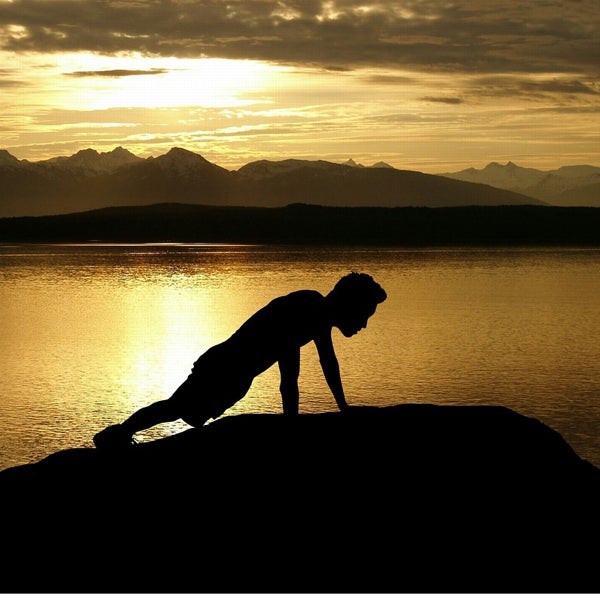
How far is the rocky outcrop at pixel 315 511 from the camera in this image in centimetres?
681

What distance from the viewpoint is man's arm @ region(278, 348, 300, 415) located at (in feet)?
26.5

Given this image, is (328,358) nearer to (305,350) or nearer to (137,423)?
(137,423)

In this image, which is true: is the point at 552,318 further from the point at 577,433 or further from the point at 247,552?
the point at 247,552

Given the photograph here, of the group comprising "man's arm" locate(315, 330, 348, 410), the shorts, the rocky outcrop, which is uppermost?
"man's arm" locate(315, 330, 348, 410)

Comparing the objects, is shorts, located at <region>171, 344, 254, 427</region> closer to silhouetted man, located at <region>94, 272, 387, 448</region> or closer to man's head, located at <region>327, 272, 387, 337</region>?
silhouetted man, located at <region>94, 272, 387, 448</region>

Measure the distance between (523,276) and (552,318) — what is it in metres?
29.8

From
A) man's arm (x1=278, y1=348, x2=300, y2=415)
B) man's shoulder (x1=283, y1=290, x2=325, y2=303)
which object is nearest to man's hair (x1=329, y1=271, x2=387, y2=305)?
man's shoulder (x1=283, y1=290, x2=325, y2=303)

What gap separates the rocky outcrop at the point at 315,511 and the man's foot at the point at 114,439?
3.6 inches

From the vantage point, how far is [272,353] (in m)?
8.12

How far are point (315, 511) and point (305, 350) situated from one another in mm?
25012

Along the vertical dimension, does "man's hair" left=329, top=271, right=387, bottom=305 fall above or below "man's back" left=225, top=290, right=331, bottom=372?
above

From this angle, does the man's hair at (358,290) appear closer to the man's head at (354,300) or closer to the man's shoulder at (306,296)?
the man's head at (354,300)

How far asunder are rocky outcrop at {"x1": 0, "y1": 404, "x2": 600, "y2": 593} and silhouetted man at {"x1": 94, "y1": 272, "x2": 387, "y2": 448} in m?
0.21

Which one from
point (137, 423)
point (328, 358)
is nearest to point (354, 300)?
point (328, 358)
